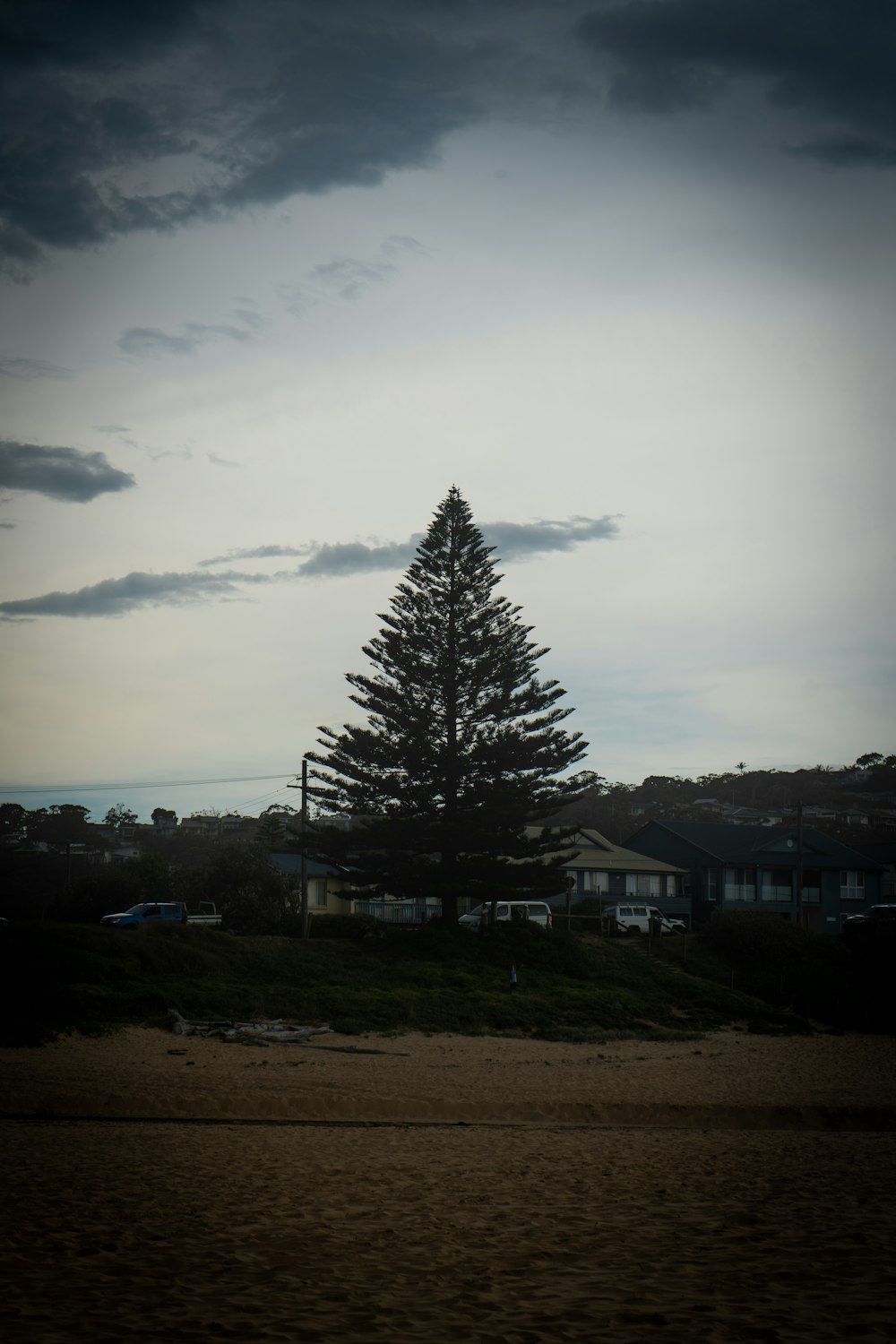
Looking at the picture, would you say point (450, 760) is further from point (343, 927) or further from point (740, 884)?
point (740, 884)

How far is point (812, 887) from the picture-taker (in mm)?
52656

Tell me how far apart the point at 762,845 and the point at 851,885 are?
5331 mm

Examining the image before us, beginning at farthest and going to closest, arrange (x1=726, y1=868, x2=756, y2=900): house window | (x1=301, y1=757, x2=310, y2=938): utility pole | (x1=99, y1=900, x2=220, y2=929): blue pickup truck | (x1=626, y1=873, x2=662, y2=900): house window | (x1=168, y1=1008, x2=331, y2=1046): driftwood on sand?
(x1=726, y1=868, x2=756, y2=900): house window, (x1=626, y1=873, x2=662, y2=900): house window, (x1=301, y1=757, x2=310, y2=938): utility pole, (x1=99, y1=900, x2=220, y2=929): blue pickup truck, (x1=168, y1=1008, x2=331, y2=1046): driftwood on sand

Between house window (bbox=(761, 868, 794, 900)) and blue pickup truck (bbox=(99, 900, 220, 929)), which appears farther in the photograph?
house window (bbox=(761, 868, 794, 900))

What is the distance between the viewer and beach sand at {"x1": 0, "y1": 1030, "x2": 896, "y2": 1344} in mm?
7250

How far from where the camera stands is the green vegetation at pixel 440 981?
23.0m

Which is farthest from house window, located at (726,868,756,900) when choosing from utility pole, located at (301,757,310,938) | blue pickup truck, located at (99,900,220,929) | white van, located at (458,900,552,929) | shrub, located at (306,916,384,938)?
blue pickup truck, located at (99,900,220,929)

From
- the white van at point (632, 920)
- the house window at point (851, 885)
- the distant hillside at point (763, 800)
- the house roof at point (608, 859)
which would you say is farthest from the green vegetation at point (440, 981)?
the distant hillside at point (763, 800)

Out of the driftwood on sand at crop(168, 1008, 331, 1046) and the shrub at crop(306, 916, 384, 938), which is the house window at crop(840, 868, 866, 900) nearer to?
the shrub at crop(306, 916, 384, 938)

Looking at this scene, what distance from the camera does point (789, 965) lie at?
3919 cm

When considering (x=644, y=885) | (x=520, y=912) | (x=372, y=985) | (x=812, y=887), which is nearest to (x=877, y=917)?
(x=812, y=887)

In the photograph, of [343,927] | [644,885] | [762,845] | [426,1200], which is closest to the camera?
[426,1200]

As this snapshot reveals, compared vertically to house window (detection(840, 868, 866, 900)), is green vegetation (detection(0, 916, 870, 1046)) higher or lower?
lower

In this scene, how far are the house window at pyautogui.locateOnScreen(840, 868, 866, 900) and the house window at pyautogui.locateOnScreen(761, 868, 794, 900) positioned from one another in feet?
9.22
